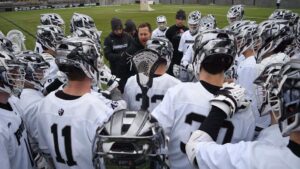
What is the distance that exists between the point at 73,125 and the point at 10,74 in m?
0.78

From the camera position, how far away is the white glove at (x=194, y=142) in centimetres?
244

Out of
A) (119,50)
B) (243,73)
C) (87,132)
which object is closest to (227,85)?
(87,132)

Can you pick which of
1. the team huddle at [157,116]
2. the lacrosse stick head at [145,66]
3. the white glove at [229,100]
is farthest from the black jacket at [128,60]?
the white glove at [229,100]

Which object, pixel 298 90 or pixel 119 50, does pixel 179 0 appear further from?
pixel 298 90

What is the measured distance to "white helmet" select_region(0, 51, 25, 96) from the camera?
10.2 feet

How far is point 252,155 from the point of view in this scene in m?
2.16

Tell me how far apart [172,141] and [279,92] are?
1.25 metres

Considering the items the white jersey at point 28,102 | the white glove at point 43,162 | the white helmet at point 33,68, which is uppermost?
the white helmet at point 33,68

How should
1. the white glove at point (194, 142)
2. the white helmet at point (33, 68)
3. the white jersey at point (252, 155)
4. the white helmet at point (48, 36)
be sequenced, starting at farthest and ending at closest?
1. the white helmet at point (48, 36)
2. the white helmet at point (33, 68)
3. the white glove at point (194, 142)
4. the white jersey at point (252, 155)

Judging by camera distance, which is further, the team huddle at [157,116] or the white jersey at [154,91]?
the white jersey at [154,91]

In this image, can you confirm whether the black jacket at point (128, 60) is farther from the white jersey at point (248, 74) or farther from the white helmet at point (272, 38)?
the white helmet at point (272, 38)

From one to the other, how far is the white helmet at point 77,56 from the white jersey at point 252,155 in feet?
4.04

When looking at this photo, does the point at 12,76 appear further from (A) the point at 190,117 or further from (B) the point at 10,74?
(A) the point at 190,117

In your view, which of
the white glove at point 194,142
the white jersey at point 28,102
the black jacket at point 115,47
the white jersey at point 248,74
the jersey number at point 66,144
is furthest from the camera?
the black jacket at point 115,47
